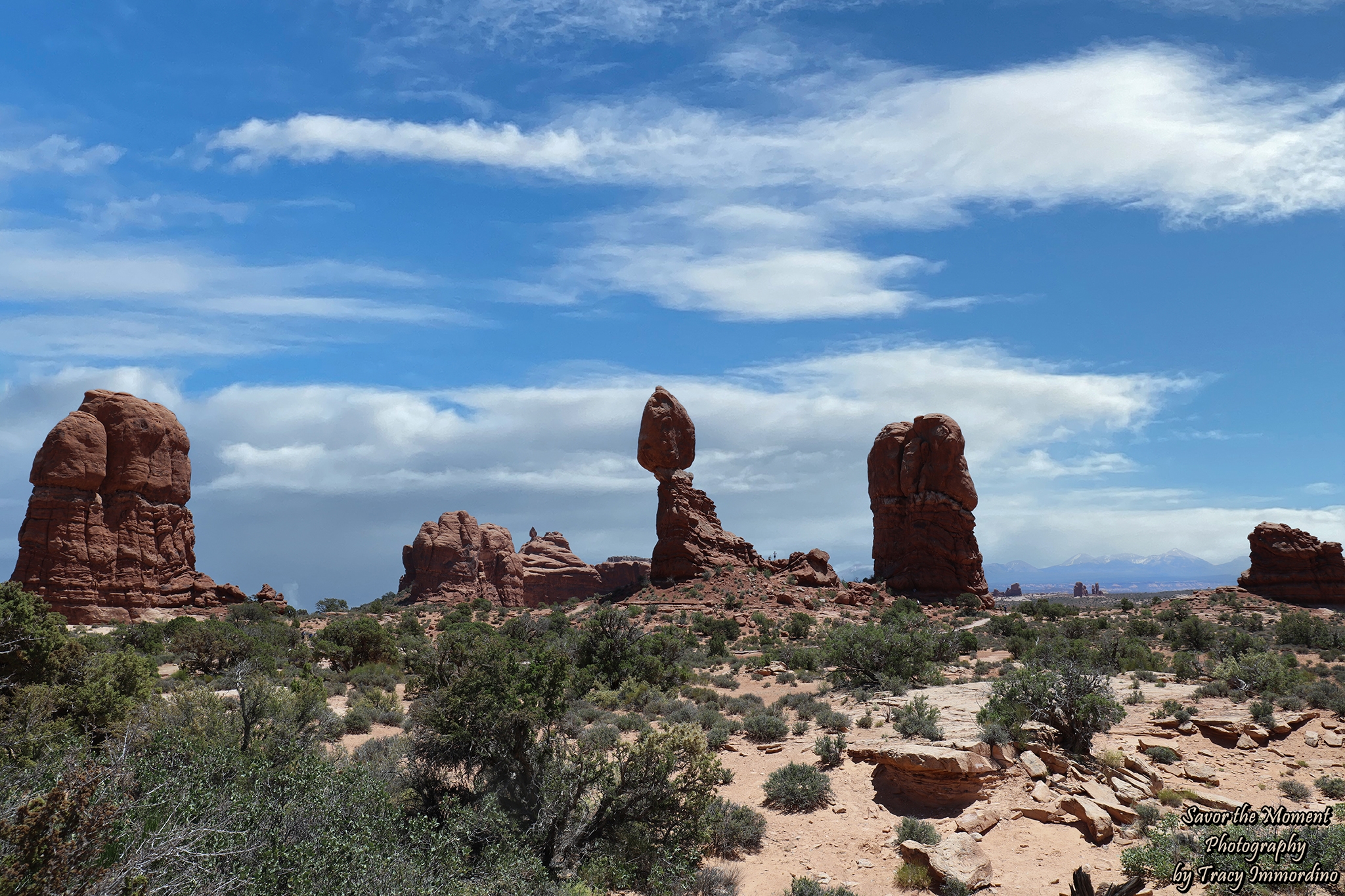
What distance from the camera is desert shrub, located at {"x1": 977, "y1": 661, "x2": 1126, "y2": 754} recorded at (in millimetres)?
14375

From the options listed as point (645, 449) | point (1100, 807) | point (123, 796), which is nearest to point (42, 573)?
point (645, 449)

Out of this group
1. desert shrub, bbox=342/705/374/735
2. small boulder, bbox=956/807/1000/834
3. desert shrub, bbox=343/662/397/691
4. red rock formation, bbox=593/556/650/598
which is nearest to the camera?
small boulder, bbox=956/807/1000/834

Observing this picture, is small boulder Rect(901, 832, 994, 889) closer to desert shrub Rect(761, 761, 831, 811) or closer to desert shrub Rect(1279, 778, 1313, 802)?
desert shrub Rect(761, 761, 831, 811)

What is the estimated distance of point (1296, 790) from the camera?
1338 cm

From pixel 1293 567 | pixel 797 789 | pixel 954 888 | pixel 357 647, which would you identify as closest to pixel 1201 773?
pixel 954 888

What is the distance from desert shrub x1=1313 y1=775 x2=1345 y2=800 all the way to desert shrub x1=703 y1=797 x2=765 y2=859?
31.9 ft

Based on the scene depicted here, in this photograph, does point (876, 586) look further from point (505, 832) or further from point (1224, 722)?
point (505, 832)

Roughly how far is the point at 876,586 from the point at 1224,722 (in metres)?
30.7

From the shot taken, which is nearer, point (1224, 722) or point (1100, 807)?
point (1100, 807)

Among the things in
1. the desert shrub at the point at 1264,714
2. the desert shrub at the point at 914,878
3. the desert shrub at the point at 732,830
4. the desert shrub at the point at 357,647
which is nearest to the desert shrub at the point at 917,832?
the desert shrub at the point at 914,878

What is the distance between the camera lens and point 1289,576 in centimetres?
4441

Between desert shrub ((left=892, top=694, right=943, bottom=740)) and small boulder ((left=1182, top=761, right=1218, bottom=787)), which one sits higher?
desert shrub ((left=892, top=694, right=943, bottom=740))

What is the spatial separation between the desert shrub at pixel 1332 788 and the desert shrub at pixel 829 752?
8.03 meters

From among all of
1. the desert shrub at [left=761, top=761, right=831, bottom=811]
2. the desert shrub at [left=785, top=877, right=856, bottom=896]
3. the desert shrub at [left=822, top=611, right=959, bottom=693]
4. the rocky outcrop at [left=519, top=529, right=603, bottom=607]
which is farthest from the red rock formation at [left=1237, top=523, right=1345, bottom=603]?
the rocky outcrop at [left=519, top=529, right=603, bottom=607]
